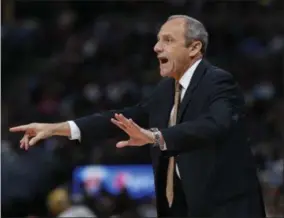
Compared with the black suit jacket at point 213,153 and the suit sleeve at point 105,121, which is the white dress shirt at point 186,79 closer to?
the black suit jacket at point 213,153

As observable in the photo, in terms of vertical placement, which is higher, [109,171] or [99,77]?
[99,77]

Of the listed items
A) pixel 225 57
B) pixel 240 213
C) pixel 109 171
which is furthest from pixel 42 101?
pixel 240 213

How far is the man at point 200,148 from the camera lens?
3289mm

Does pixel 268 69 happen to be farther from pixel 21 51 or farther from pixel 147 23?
pixel 21 51

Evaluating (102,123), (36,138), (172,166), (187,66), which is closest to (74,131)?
(102,123)

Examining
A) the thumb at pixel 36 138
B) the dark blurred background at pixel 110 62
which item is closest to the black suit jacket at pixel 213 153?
the thumb at pixel 36 138

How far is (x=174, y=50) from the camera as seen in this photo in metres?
3.36

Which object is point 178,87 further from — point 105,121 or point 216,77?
point 105,121

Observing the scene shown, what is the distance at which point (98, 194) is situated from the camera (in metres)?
6.32

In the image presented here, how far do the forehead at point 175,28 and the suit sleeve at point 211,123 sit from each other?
0.23 m

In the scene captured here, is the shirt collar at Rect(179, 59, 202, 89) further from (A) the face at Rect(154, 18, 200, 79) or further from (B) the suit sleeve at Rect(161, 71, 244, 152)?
(B) the suit sleeve at Rect(161, 71, 244, 152)

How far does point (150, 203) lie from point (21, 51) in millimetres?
2757

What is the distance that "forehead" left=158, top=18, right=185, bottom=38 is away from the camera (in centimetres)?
336

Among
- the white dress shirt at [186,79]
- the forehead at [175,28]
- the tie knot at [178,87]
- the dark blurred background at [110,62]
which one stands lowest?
the dark blurred background at [110,62]
